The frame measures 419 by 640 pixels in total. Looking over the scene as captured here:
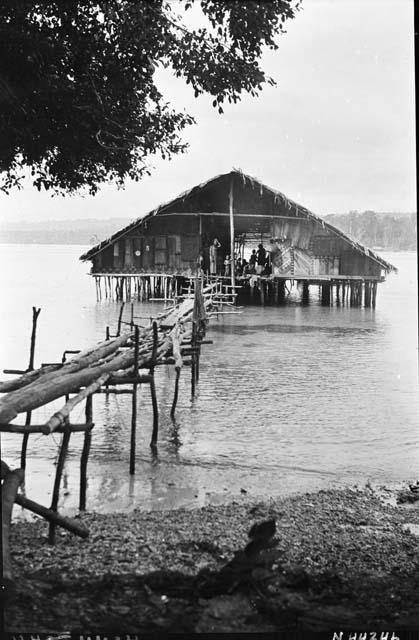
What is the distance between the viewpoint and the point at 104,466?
4125mm

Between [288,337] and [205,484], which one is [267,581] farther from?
[288,337]

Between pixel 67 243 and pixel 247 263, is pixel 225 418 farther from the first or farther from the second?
pixel 247 263

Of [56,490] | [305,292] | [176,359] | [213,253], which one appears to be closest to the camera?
[56,490]

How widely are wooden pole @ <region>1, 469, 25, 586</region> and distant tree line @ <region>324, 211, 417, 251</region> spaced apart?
1.90 m

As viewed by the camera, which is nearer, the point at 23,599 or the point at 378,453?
the point at 23,599

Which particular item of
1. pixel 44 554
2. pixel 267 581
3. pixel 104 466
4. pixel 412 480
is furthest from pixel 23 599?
pixel 412 480

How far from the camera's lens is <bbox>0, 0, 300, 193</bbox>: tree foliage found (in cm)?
316

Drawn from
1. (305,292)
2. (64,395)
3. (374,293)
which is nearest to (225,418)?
(64,395)

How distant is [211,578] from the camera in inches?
106

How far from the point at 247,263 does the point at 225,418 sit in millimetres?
6905

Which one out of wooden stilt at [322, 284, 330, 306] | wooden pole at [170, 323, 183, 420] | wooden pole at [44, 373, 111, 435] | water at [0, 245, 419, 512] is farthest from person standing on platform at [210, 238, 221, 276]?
wooden pole at [44, 373, 111, 435]

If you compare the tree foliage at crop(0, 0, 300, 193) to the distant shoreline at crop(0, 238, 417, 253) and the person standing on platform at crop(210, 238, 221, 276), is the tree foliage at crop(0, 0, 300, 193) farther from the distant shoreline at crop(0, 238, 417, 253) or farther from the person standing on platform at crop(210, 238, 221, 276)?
the person standing on platform at crop(210, 238, 221, 276)

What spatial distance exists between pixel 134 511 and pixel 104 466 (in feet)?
1.92

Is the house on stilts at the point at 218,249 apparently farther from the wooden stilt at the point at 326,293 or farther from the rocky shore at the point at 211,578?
the rocky shore at the point at 211,578
